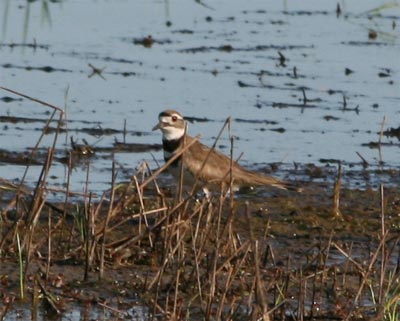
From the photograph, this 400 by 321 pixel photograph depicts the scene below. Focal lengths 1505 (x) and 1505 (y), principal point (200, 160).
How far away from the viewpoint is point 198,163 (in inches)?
377

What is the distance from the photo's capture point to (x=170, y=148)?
10.3 m

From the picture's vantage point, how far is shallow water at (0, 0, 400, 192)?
11688mm

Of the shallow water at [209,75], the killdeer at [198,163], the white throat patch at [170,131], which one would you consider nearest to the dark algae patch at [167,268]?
the killdeer at [198,163]

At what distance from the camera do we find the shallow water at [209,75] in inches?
460

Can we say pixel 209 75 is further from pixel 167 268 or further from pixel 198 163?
pixel 167 268

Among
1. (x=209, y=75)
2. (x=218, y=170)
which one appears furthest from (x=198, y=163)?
(x=209, y=75)

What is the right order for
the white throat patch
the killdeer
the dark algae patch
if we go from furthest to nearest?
the white throat patch
the killdeer
the dark algae patch

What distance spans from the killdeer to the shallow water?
49 centimetres

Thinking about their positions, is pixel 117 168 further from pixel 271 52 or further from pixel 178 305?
pixel 271 52

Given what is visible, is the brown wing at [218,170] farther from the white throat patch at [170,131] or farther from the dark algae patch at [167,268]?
the dark algae patch at [167,268]

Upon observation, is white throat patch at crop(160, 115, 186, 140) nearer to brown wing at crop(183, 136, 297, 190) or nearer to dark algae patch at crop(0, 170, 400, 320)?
brown wing at crop(183, 136, 297, 190)

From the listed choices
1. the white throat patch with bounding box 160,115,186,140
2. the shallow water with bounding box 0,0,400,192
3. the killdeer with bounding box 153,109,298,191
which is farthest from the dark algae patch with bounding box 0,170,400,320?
the shallow water with bounding box 0,0,400,192

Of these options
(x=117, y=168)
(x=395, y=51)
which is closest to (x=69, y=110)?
(x=117, y=168)

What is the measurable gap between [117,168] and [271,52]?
536cm
